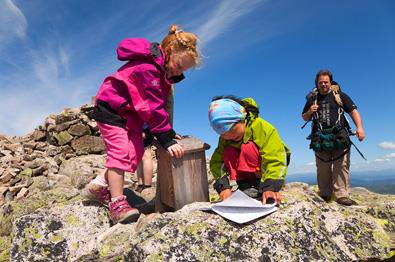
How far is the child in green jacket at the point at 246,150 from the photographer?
16.0 ft

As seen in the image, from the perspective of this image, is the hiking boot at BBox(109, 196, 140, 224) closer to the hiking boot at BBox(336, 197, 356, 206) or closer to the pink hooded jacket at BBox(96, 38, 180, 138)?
the pink hooded jacket at BBox(96, 38, 180, 138)

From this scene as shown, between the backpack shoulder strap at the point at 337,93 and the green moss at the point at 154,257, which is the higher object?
the backpack shoulder strap at the point at 337,93

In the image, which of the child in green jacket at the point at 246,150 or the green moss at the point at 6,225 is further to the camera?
the green moss at the point at 6,225

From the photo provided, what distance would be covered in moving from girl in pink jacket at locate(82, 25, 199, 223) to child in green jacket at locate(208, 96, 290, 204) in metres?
0.73

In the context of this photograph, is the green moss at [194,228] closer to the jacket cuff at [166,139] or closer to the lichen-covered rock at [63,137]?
the jacket cuff at [166,139]

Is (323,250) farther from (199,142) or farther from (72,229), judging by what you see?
(72,229)

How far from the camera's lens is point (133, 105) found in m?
5.61

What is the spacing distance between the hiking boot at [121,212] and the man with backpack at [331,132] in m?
4.68

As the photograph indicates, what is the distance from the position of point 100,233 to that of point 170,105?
8.58 feet

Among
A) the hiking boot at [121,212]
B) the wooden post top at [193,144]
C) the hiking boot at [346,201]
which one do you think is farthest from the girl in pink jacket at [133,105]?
the hiking boot at [346,201]

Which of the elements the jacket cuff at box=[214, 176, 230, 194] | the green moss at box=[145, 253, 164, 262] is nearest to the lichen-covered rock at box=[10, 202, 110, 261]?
the green moss at box=[145, 253, 164, 262]

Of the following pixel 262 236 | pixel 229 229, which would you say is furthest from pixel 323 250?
pixel 229 229

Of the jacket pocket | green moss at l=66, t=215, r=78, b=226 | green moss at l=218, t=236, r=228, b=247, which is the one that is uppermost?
the jacket pocket

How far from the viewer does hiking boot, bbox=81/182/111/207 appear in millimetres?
5824
